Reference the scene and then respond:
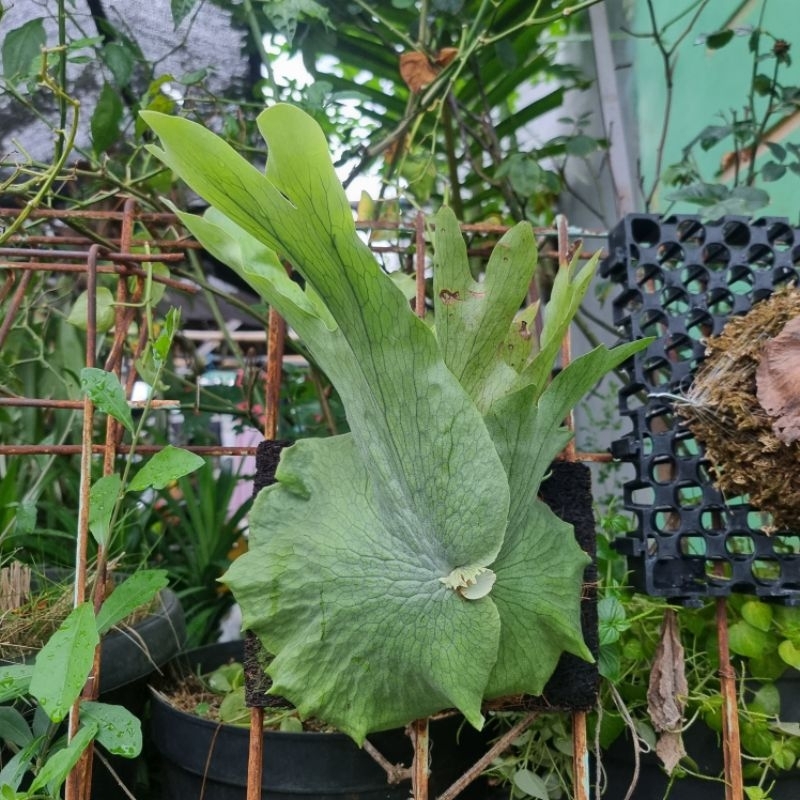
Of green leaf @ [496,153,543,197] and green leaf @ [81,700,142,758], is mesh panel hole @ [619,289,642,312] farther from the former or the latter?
green leaf @ [81,700,142,758]

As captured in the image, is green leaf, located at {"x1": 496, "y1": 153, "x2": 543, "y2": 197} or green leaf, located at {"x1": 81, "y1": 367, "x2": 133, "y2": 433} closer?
green leaf, located at {"x1": 81, "y1": 367, "x2": 133, "y2": 433}

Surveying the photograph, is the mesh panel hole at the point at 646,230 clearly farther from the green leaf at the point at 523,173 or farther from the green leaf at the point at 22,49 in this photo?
the green leaf at the point at 22,49

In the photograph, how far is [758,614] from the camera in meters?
0.73

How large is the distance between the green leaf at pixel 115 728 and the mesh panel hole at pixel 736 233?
2.53 feet

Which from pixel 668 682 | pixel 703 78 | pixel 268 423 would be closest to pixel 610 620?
pixel 668 682

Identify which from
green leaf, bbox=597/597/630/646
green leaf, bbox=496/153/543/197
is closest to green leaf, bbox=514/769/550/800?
green leaf, bbox=597/597/630/646

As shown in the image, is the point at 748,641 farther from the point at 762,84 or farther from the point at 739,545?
the point at 762,84

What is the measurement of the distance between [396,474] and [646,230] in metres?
0.45

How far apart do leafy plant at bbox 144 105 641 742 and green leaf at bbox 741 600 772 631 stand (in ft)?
0.78

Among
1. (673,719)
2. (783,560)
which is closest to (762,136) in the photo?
(783,560)

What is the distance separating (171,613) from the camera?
92 cm

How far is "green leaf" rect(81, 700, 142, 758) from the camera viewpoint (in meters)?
0.58

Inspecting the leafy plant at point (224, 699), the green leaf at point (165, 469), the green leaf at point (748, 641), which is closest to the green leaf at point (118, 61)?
the green leaf at point (165, 469)

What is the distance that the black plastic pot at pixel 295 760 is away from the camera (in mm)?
702
